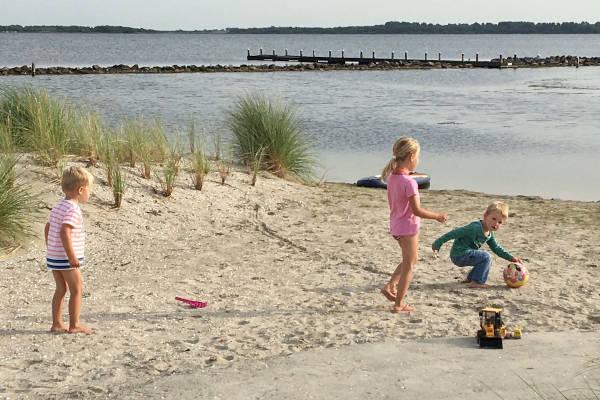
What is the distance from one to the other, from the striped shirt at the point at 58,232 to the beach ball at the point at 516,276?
3666 millimetres

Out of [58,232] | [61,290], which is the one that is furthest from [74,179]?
[61,290]

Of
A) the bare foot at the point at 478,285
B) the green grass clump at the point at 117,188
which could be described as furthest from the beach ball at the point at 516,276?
the green grass clump at the point at 117,188

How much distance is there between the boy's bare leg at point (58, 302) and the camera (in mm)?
5430

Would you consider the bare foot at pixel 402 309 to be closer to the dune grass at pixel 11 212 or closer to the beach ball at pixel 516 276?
the beach ball at pixel 516 276

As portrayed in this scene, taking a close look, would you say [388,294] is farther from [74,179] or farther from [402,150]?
[74,179]

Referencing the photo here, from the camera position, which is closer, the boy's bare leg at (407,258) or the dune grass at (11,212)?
the boy's bare leg at (407,258)

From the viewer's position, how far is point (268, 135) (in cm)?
1232

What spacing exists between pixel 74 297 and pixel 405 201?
2503 mm

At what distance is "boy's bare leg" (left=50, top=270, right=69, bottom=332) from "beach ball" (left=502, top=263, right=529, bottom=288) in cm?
372

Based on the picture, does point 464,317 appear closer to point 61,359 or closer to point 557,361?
point 557,361

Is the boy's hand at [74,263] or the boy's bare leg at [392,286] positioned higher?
the boy's hand at [74,263]

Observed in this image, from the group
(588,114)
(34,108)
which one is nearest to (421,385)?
(34,108)

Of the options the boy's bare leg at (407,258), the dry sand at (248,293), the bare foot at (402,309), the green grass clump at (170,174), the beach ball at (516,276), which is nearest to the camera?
the dry sand at (248,293)

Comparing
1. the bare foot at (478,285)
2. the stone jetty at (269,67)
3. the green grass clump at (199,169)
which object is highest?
the stone jetty at (269,67)
